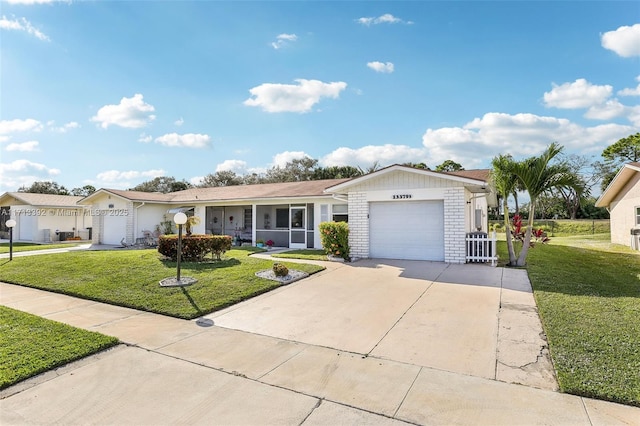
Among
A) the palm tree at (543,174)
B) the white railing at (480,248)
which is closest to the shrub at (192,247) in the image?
the white railing at (480,248)

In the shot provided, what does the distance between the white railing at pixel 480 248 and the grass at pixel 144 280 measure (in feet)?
17.5

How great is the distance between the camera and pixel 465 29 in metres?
11.2

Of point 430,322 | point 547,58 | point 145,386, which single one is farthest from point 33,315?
point 547,58

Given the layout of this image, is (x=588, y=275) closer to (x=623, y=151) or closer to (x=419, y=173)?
(x=419, y=173)

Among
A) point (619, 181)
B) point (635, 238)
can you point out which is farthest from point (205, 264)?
point (619, 181)

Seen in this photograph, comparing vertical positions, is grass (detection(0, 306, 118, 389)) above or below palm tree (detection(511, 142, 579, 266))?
below

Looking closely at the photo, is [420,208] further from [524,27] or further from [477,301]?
[524,27]

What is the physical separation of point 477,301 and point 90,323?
24.1ft

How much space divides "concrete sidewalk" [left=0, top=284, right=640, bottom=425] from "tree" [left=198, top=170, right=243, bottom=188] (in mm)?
46299

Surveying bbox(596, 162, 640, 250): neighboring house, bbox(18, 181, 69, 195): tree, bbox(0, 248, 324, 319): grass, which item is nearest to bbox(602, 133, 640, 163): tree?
bbox(596, 162, 640, 250): neighboring house

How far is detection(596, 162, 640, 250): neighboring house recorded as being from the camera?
646 inches

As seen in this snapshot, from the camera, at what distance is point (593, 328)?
195 inches

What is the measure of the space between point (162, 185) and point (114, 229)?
33.8 metres

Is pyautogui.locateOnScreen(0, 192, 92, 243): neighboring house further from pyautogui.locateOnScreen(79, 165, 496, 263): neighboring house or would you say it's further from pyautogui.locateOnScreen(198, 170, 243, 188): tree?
pyautogui.locateOnScreen(198, 170, 243, 188): tree
